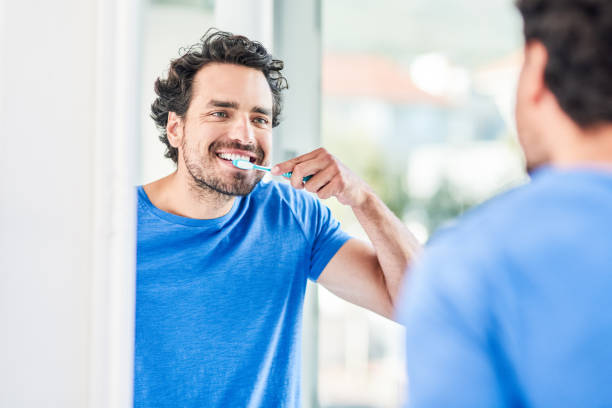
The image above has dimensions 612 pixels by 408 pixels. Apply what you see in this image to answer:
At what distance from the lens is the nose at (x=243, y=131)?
3.22 ft

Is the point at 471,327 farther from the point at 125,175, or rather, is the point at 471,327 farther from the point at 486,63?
the point at 486,63

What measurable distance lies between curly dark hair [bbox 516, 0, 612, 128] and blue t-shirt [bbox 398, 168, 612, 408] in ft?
0.16

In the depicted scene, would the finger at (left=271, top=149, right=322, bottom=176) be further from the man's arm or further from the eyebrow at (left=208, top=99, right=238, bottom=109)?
the eyebrow at (left=208, top=99, right=238, bottom=109)

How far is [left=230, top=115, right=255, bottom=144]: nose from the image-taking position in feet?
3.22

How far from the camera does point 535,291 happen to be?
0.32 metres

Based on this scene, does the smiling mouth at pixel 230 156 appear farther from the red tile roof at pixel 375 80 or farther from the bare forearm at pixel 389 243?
the red tile roof at pixel 375 80

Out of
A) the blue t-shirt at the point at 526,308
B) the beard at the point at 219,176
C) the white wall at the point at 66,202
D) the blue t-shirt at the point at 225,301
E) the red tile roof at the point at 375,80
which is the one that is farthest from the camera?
the red tile roof at the point at 375,80

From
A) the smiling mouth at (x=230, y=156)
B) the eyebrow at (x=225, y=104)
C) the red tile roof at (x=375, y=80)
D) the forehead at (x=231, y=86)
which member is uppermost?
the red tile roof at (x=375, y=80)

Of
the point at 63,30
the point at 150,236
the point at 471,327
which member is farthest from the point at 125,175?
the point at 150,236

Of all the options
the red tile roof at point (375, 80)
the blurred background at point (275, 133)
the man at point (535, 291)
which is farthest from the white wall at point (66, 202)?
the red tile roof at point (375, 80)

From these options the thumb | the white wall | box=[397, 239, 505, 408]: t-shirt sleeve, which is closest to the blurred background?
the white wall

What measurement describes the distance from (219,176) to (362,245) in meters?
0.28

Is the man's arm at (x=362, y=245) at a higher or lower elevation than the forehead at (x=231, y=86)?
lower

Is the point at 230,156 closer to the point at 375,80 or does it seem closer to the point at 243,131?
the point at 243,131
